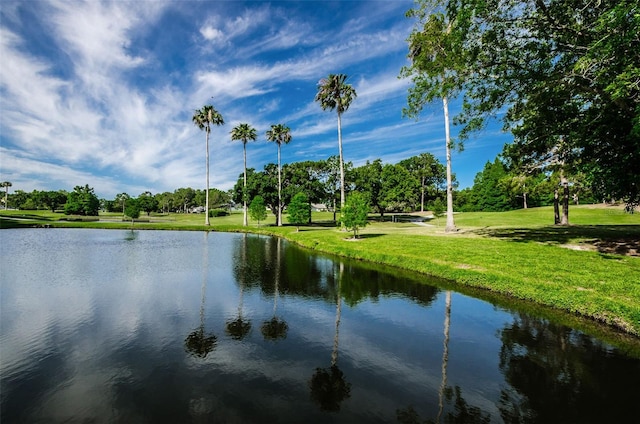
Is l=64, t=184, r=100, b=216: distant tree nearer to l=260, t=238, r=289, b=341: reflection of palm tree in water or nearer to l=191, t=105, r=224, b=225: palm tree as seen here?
l=191, t=105, r=224, b=225: palm tree

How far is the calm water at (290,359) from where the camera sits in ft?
22.4

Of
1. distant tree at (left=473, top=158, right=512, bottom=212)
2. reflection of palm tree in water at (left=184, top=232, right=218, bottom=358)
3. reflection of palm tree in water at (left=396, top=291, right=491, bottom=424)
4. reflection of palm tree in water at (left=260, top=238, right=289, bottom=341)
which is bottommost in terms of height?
reflection of palm tree in water at (left=396, top=291, right=491, bottom=424)

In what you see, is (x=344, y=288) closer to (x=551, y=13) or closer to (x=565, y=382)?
(x=565, y=382)

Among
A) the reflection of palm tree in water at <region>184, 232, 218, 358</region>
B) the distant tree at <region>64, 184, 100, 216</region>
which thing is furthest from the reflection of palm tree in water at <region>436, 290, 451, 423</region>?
the distant tree at <region>64, 184, 100, 216</region>

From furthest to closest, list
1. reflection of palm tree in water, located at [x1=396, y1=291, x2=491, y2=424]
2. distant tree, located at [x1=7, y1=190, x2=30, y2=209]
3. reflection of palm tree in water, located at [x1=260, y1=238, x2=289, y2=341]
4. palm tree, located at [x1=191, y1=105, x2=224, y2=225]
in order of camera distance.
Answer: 1. distant tree, located at [x1=7, y1=190, x2=30, y2=209]
2. palm tree, located at [x1=191, y1=105, x2=224, y2=225]
3. reflection of palm tree in water, located at [x1=260, y1=238, x2=289, y2=341]
4. reflection of palm tree in water, located at [x1=396, y1=291, x2=491, y2=424]

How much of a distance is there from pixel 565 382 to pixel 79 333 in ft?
50.5

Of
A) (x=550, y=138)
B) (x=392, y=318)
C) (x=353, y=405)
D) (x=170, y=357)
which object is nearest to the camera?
(x=353, y=405)

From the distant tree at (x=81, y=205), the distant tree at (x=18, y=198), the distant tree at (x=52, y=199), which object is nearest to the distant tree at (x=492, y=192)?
the distant tree at (x=81, y=205)

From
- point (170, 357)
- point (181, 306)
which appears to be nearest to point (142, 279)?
point (181, 306)

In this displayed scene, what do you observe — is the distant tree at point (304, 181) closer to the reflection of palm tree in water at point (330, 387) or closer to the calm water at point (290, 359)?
the calm water at point (290, 359)

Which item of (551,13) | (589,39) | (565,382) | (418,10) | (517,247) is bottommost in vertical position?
(565,382)

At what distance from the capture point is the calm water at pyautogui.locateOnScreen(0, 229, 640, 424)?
6812 millimetres

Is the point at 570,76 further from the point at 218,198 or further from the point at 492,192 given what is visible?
the point at 218,198

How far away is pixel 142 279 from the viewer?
18.7 meters
